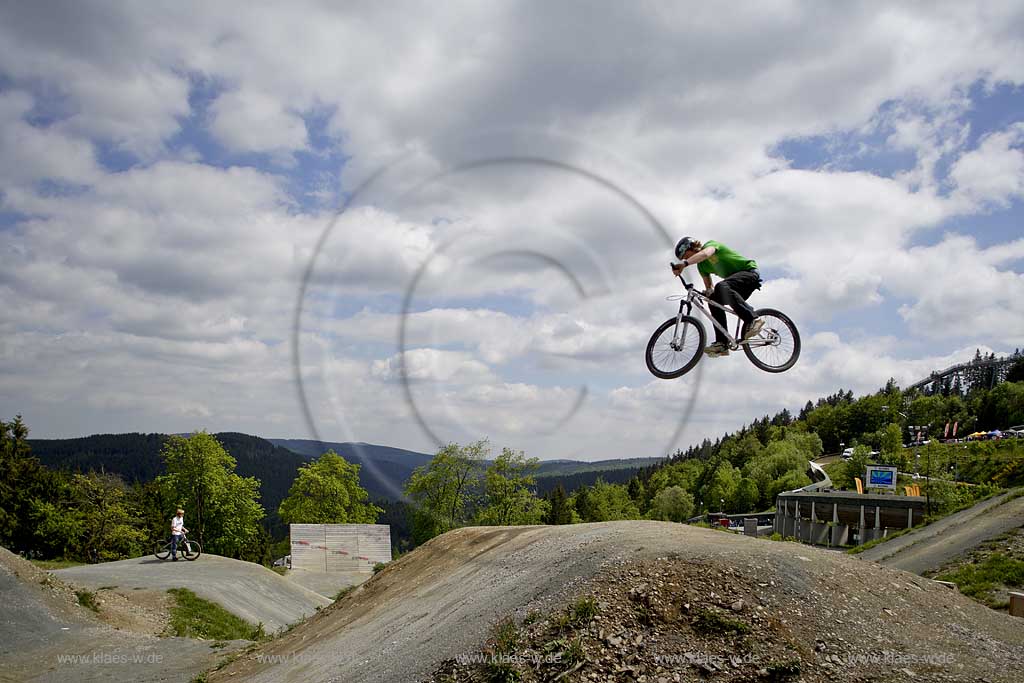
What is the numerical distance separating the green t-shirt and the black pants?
0.11 meters

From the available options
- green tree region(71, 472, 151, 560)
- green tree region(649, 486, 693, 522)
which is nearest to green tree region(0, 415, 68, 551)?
green tree region(71, 472, 151, 560)

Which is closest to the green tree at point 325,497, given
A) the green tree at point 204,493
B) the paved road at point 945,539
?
the green tree at point 204,493

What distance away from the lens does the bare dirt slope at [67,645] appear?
20.5 meters

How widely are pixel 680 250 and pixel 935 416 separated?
210 meters

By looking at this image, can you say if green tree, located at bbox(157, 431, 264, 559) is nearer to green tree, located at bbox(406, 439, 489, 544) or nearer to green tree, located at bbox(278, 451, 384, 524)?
green tree, located at bbox(278, 451, 384, 524)

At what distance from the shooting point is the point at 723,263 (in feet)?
44.9

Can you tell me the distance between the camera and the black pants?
536 inches

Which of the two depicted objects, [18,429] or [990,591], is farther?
[18,429]

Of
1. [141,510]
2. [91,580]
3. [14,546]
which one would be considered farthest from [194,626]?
[141,510]

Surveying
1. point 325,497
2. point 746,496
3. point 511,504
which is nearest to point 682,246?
point 511,504

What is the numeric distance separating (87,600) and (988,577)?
117 ft

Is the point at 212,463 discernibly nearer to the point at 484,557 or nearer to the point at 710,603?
the point at 484,557

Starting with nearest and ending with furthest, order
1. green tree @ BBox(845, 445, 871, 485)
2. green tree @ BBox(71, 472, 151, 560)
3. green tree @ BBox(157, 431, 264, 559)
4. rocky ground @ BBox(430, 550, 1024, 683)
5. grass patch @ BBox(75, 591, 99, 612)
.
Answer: rocky ground @ BBox(430, 550, 1024, 683)
grass patch @ BBox(75, 591, 99, 612)
green tree @ BBox(157, 431, 264, 559)
green tree @ BBox(71, 472, 151, 560)
green tree @ BBox(845, 445, 871, 485)

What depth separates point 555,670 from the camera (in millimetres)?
11086
